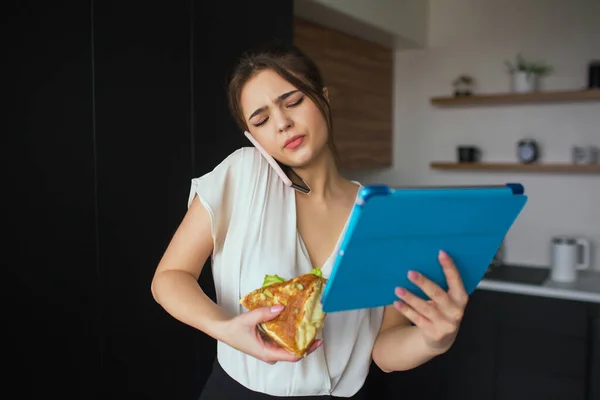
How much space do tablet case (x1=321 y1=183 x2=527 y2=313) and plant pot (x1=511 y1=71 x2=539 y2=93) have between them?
8.09 ft

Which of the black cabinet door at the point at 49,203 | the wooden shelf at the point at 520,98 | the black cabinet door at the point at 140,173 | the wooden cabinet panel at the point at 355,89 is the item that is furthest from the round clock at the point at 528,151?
the black cabinet door at the point at 49,203

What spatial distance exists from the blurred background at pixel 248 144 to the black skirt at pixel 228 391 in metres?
0.51

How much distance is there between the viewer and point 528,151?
124 inches

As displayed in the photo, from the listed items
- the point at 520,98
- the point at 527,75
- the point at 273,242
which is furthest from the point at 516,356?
the point at 273,242

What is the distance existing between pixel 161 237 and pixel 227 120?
0.45 metres

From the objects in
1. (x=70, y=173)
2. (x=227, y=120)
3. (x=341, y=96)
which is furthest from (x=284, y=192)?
(x=341, y=96)

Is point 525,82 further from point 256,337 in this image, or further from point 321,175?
point 256,337

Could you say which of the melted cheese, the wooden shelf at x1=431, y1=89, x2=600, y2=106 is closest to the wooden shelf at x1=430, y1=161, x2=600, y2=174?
the wooden shelf at x1=431, y1=89, x2=600, y2=106

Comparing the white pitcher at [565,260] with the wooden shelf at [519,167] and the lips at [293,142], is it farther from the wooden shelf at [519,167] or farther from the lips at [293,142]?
the lips at [293,142]

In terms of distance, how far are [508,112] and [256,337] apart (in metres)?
2.79

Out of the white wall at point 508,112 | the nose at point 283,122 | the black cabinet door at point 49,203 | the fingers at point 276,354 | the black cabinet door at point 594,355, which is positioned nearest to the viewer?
the fingers at point 276,354

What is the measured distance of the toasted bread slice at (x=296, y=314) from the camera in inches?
33.1

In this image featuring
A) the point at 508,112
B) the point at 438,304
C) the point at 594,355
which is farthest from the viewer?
the point at 508,112

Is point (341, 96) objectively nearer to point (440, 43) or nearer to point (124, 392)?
point (440, 43)
